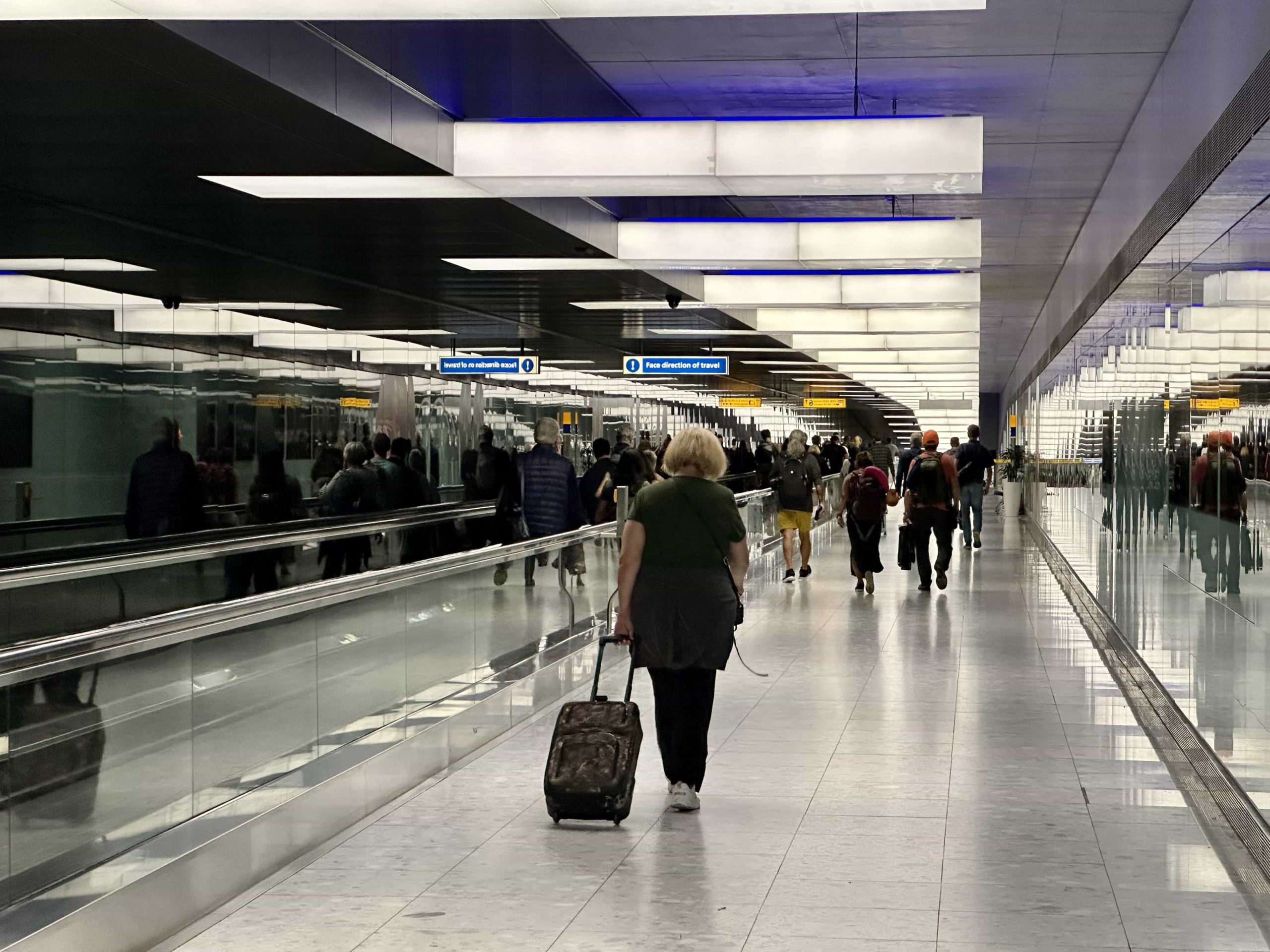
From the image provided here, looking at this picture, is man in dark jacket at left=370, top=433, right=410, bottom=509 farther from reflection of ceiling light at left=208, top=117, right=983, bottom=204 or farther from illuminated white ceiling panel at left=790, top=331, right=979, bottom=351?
reflection of ceiling light at left=208, top=117, right=983, bottom=204

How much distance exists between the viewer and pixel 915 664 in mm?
11383

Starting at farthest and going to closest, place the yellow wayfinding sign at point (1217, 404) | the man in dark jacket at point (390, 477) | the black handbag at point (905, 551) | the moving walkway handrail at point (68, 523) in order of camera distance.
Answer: the man in dark jacket at point (390, 477)
the black handbag at point (905, 551)
the moving walkway handrail at point (68, 523)
the yellow wayfinding sign at point (1217, 404)

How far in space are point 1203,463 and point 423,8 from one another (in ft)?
13.7

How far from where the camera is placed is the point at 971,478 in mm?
23969

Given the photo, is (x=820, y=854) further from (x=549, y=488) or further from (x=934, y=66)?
(x=549, y=488)

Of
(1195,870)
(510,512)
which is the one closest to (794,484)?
(510,512)

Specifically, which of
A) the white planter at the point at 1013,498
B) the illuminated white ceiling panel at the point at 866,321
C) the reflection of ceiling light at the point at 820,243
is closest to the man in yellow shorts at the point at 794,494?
the illuminated white ceiling panel at the point at 866,321

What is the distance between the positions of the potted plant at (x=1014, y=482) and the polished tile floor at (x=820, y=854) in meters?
27.1

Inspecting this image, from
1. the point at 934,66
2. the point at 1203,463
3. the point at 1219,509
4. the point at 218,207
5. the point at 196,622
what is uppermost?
the point at 934,66

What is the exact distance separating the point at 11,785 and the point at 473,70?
6.21 m

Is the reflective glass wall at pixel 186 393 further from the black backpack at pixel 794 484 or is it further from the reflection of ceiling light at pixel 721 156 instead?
the black backpack at pixel 794 484

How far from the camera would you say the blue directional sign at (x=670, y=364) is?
85.9ft

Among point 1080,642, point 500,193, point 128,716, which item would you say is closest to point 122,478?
point 500,193

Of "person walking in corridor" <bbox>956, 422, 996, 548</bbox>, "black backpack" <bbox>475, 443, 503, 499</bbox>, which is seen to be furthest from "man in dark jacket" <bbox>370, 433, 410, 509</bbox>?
"person walking in corridor" <bbox>956, 422, 996, 548</bbox>
